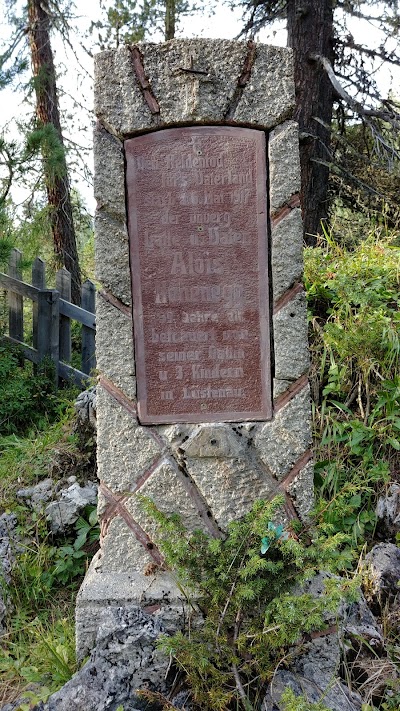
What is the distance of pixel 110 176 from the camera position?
251 centimetres

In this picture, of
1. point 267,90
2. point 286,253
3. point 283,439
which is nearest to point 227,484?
point 283,439

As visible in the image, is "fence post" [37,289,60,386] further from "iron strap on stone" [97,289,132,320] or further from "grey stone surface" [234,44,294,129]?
"grey stone surface" [234,44,294,129]

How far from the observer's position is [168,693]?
2.13 meters

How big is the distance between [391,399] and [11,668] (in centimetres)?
225

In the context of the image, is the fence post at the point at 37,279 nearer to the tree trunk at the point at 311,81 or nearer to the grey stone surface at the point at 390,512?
the tree trunk at the point at 311,81

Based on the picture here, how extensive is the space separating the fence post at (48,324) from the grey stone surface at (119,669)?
4.35 m

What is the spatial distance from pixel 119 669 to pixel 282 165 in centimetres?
189

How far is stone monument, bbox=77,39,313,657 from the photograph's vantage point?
2.50 meters

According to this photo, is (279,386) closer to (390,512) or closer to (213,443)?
(213,443)

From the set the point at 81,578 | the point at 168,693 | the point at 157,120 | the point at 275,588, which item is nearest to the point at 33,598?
the point at 81,578

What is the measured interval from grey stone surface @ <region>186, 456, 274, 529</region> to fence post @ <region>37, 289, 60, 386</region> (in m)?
4.01

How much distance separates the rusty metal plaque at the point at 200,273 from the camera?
252 cm

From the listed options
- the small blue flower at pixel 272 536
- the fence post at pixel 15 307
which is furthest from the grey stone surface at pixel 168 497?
the fence post at pixel 15 307

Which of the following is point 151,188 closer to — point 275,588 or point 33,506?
point 275,588
